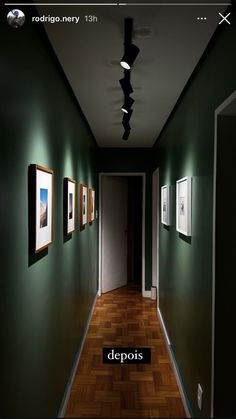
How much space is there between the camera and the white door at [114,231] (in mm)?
A: 4746

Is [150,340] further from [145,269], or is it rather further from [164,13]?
[164,13]

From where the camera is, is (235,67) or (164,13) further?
(164,13)

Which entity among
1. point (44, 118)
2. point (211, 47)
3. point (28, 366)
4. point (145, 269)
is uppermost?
point (211, 47)

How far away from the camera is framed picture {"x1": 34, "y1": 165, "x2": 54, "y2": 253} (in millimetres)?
1271

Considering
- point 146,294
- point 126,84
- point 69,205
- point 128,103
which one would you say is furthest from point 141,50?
point 146,294

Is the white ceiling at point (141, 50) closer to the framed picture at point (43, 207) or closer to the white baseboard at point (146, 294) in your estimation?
the framed picture at point (43, 207)

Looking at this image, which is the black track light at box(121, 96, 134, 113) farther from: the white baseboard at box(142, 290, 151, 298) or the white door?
the white baseboard at box(142, 290, 151, 298)

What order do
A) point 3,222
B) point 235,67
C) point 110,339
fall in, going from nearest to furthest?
point 3,222 → point 235,67 → point 110,339

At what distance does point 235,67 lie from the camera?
1.15m

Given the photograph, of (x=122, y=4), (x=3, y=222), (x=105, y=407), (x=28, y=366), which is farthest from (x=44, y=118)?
(x=105, y=407)

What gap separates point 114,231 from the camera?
495cm

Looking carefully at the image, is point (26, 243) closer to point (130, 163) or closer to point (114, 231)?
point (130, 163)

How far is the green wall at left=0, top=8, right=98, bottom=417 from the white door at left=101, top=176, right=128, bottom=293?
2.59 meters

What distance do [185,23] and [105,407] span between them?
7.31 feet
